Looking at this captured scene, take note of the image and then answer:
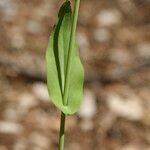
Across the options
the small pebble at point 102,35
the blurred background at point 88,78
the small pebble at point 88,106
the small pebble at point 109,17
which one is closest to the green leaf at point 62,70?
the blurred background at point 88,78

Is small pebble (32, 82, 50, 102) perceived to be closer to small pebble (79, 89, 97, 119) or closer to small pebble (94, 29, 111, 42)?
small pebble (79, 89, 97, 119)

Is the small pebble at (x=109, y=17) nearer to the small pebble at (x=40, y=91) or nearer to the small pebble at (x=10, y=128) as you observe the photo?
the small pebble at (x=40, y=91)

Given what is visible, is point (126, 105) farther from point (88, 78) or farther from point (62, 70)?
point (62, 70)

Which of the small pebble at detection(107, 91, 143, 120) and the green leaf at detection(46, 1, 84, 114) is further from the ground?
the green leaf at detection(46, 1, 84, 114)

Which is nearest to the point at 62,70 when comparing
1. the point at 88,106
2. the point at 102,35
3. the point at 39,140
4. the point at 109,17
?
the point at 39,140

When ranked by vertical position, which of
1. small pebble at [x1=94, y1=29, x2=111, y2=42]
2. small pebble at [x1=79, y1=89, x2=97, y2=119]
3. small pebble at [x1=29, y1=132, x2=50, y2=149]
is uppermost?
small pebble at [x1=94, y1=29, x2=111, y2=42]

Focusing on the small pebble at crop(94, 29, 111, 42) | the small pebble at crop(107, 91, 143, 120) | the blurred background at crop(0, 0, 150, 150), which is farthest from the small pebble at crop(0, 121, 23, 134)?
the small pebble at crop(94, 29, 111, 42)

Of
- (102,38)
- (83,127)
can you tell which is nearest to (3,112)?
(83,127)

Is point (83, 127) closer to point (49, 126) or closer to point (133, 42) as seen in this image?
point (49, 126)
